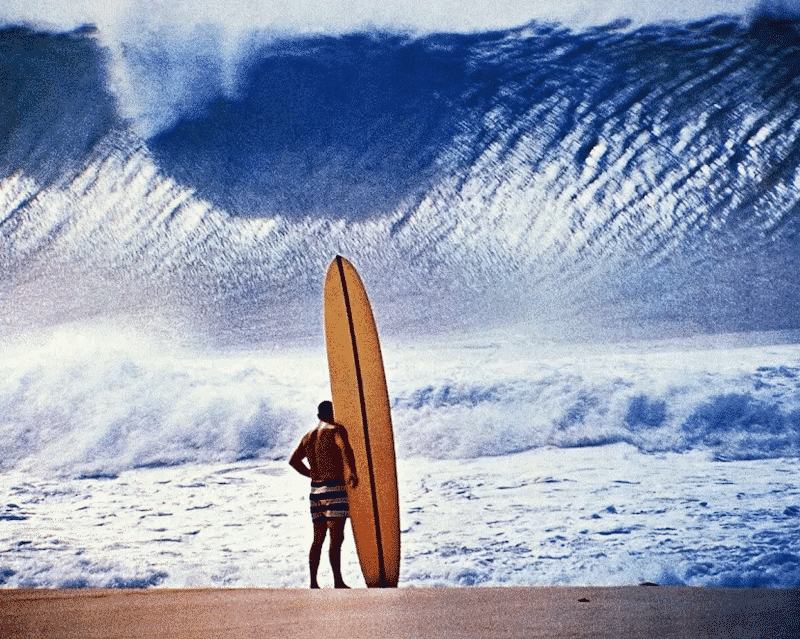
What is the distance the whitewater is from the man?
0.29 metres

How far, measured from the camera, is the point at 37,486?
354 centimetres

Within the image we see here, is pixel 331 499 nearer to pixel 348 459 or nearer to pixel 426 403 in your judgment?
pixel 348 459

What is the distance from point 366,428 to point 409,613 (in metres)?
0.62

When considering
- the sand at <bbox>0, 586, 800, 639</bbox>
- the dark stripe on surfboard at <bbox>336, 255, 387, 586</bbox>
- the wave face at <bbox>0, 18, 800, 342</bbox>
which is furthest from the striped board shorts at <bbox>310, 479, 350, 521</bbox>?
the wave face at <bbox>0, 18, 800, 342</bbox>

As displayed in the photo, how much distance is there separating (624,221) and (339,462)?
1.51m

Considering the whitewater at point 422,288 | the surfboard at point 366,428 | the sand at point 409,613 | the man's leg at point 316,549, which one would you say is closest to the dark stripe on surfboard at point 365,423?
the surfboard at point 366,428

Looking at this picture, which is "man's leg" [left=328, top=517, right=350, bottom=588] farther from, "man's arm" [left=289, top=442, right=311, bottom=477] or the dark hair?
the dark hair

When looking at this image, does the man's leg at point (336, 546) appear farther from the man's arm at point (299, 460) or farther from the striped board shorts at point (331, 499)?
the man's arm at point (299, 460)

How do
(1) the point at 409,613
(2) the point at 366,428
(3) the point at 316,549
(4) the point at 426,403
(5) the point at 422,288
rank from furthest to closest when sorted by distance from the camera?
(5) the point at 422,288, (4) the point at 426,403, (3) the point at 316,549, (2) the point at 366,428, (1) the point at 409,613

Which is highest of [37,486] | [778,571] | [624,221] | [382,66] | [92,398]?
[382,66]

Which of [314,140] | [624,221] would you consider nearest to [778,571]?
[624,221]

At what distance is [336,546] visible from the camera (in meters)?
3.11

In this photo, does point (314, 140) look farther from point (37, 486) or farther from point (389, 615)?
point (389, 615)

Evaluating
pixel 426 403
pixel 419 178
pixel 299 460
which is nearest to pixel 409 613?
pixel 299 460
